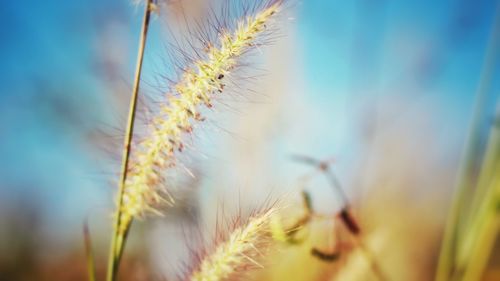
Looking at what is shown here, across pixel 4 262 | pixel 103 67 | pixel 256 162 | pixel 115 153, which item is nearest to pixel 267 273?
pixel 256 162

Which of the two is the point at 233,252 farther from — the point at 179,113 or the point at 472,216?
the point at 472,216

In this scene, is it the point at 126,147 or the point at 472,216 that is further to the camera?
the point at 472,216

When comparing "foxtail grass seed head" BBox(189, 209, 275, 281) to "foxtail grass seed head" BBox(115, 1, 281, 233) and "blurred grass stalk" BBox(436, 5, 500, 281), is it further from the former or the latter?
"blurred grass stalk" BBox(436, 5, 500, 281)

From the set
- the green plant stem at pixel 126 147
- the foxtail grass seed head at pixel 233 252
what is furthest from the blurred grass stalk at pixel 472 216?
the green plant stem at pixel 126 147

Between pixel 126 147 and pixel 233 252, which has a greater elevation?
pixel 126 147

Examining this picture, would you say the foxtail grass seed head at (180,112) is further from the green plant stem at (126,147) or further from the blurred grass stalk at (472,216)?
the blurred grass stalk at (472,216)

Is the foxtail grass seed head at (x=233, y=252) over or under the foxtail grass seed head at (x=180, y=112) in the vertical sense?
under

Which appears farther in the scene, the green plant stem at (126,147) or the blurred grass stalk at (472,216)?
the blurred grass stalk at (472,216)

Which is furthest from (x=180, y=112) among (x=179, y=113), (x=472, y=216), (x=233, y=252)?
(x=472, y=216)
